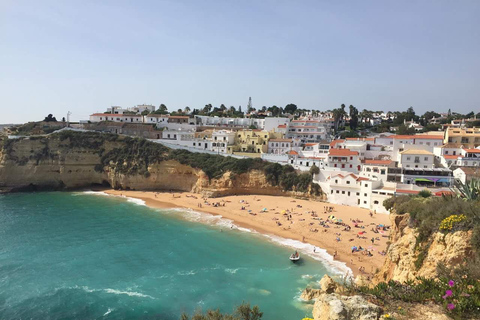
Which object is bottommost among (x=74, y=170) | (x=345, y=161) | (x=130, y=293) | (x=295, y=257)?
(x=130, y=293)

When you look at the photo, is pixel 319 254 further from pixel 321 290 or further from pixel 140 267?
pixel 140 267

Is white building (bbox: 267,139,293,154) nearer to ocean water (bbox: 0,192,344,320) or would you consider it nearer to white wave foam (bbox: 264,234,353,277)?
ocean water (bbox: 0,192,344,320)

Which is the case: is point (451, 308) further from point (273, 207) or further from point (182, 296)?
point (273, 207)

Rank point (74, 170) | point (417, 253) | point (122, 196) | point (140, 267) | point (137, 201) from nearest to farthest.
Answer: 1. point (417, 253)
2. point (140, 267)
3. point (137, 201)
4. point (122, 196)
5. point (74, 170)

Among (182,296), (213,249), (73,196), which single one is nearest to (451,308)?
(182,296)

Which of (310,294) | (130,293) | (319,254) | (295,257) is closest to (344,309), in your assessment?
(310,294)

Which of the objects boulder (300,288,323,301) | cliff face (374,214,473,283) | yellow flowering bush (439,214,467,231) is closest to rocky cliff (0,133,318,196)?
boulder (300,288,323,301)

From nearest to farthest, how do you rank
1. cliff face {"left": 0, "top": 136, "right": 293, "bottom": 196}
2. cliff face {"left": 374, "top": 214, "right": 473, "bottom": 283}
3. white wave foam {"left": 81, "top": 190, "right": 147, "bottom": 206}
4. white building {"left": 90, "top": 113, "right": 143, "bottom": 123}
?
1. cliff face {"left": 374, "top": 214, "right": 473, "bottom": 283}
2. white wave foam {"left": 81, "top": 190, "right": 147, "bottom": 206}
3. cliff face {"left": 0, "top": 136, "right": 293, "bottom": 196}
4. white building {"left": 90, "top": 113, "right": 143, "bottom": 123}
